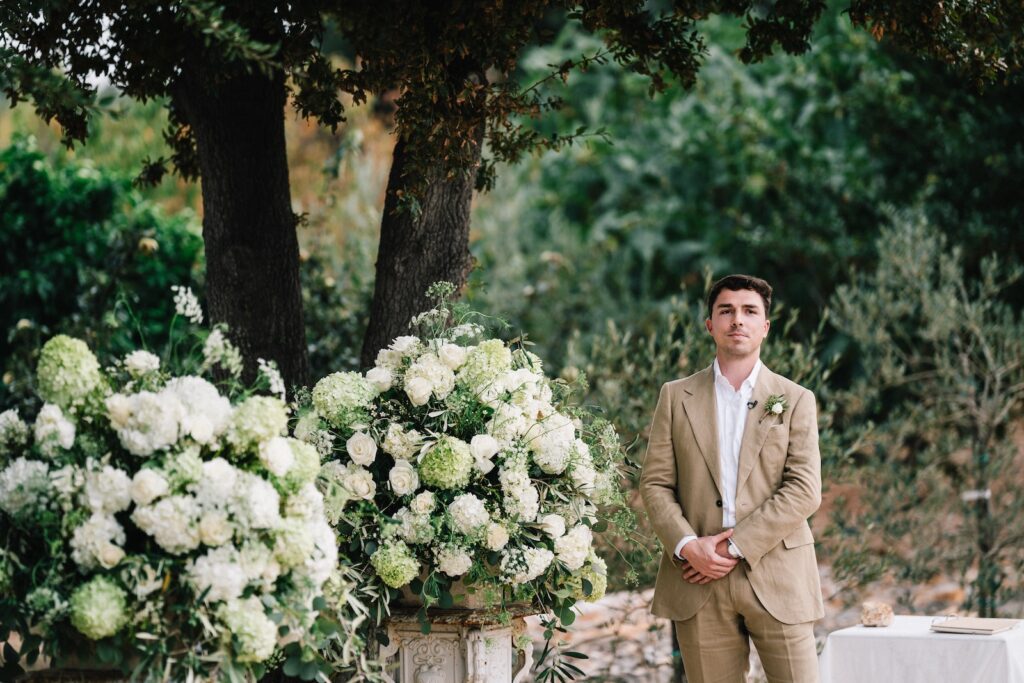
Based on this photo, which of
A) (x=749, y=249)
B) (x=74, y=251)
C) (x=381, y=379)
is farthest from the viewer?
(x=749, y=249)

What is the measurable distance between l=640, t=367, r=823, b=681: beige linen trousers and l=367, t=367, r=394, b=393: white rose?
1.02 m

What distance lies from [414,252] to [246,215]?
2.50 feet

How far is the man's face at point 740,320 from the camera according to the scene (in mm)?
4094

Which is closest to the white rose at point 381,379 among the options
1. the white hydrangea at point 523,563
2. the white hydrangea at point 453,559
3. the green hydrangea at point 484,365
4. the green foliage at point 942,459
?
the green hydrangea at point 484,365

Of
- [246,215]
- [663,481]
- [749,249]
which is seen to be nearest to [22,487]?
[246,215]

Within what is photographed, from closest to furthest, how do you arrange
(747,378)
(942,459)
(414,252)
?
(747,378)
(414,252)
(942,459)

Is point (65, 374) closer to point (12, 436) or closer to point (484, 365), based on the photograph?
point (12, 436)

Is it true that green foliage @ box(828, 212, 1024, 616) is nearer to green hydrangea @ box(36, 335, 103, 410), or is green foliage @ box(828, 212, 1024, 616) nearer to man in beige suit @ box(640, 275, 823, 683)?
man in beige suit @ box(640, 275, 823, 683)

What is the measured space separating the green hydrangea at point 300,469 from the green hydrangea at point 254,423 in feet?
0.38

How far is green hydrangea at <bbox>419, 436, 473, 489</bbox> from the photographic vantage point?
12.1ft

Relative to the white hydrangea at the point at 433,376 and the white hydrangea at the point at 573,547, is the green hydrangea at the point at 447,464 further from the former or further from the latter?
the white hydrangea at the point at 573,547

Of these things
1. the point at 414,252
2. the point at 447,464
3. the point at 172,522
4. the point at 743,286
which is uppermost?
the point at 414,252

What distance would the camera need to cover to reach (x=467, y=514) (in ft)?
12.1

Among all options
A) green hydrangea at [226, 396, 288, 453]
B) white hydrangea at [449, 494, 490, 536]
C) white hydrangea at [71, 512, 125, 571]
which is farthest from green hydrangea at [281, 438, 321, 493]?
white hydrangea at [449, 494, 490, 536]
